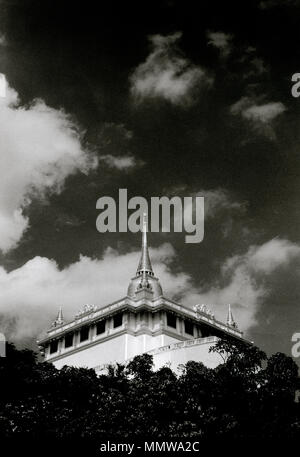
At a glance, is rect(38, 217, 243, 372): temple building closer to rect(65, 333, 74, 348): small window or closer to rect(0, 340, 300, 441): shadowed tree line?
rect(65, 333, 74, 348): small window

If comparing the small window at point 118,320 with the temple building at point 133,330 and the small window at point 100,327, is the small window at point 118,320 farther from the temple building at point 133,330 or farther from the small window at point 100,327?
the small window at point 100,327

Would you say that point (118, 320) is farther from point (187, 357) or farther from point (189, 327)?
point (187, 357)

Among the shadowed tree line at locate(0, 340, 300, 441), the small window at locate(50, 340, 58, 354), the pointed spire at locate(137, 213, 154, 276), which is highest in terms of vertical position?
the pointed spire at locate(137, 213, 154, 276)

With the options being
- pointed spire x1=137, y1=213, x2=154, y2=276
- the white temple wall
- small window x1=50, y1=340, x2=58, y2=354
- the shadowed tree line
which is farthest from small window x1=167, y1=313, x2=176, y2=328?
the shadowed tree line

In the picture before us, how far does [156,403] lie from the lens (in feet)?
145

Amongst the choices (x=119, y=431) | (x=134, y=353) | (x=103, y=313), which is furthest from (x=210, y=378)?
(x=103, y=313)

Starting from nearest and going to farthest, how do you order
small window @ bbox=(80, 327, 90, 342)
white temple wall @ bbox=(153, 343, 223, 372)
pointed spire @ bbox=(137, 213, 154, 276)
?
white temple wall @ bbox=(153, 343, 223, 372), small window @ bbox=(80, 327, 90, 342), pointed spire @ bbox=(137, 213, 154, 276)

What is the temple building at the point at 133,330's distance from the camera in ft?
234

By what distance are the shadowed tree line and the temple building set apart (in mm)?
16359

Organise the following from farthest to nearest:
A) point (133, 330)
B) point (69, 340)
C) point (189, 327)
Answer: point (69, 340) → point (189, 327) → point (133, 330)

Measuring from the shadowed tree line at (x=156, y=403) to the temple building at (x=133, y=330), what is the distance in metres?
16.4

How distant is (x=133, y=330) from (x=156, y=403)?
94.5 feet

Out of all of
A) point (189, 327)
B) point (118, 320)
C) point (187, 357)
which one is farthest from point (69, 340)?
point (187, 357)

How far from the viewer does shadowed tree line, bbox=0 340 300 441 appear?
138 feet
